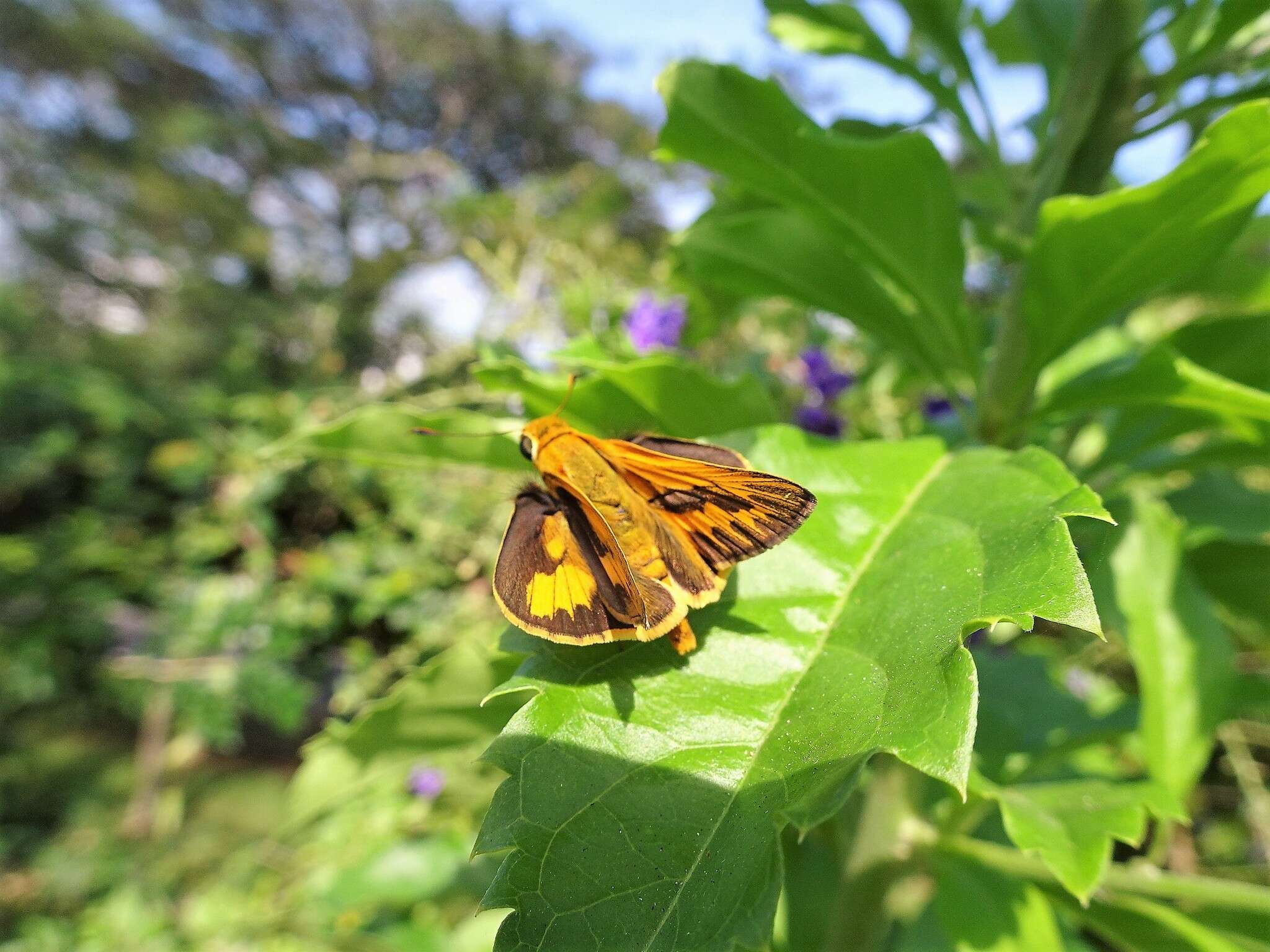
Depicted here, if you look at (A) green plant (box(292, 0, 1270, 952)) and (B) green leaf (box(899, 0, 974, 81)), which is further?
(B) green leaf (box(899, 0, 974, 81))

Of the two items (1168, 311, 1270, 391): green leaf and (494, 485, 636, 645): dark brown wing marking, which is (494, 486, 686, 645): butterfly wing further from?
(1168, 311, 1270, 391): green leaf

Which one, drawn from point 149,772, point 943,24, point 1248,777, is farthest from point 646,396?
point 149,772

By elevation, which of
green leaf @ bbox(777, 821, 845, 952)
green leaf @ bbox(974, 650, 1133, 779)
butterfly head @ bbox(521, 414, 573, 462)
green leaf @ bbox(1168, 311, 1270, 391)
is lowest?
green leaf @ bbox(777, 821, 845, 952)

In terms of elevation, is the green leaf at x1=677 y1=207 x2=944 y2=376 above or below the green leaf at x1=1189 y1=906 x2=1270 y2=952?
above

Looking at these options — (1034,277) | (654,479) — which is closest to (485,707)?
(654,479)

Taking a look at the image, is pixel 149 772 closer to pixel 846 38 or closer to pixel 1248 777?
pixel 846 38

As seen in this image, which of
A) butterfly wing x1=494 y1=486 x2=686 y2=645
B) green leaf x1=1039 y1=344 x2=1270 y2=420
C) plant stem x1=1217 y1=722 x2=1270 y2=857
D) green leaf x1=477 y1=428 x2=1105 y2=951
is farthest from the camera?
plant stem x1=1217 y1=722 x2=1270 y2=857

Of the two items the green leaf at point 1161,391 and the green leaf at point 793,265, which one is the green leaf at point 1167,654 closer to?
the green leaf at point 1161,391

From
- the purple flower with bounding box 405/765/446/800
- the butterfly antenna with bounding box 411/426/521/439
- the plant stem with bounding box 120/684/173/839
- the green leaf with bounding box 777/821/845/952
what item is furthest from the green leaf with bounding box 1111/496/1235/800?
the plant stem with bounding box 120/684/173/839
